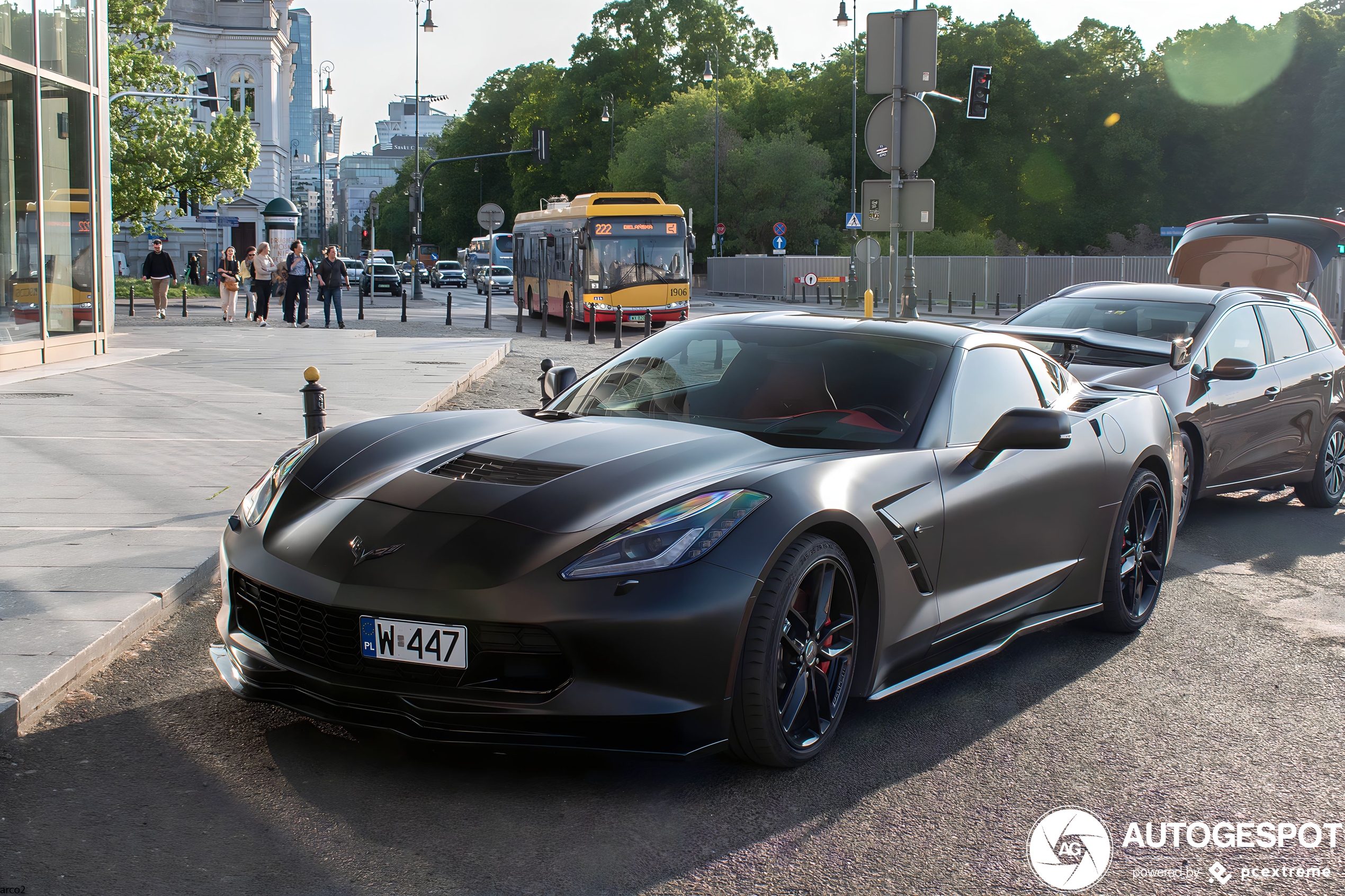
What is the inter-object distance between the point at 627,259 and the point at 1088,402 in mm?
25716

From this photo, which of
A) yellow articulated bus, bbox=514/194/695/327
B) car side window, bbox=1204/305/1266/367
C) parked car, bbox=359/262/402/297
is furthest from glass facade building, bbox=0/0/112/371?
parked car, bbox=359/262/402/297

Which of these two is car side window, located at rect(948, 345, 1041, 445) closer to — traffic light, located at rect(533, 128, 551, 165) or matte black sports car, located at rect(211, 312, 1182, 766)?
matte black sports car, located at rect(211, 312, 1182, 766)

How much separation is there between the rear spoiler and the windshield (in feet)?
10.8

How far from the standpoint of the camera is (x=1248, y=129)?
64625 mm

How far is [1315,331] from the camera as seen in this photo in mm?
9344

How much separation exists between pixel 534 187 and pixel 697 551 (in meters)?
93.2

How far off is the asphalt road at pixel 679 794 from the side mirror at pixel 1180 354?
9.93ft

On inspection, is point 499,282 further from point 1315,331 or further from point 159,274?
point 1315,331

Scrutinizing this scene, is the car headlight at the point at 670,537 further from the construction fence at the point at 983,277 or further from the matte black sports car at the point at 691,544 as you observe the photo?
the construction fence at the point at 983,277

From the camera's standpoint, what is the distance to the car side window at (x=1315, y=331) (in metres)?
9.26

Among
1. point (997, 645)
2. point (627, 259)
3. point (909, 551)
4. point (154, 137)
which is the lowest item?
point (997, 645)

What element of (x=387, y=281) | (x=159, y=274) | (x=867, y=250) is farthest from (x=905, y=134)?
(x=387, y=281)

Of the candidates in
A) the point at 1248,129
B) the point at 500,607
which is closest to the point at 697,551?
the point at 500,607

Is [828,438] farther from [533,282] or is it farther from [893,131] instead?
[533,282]
